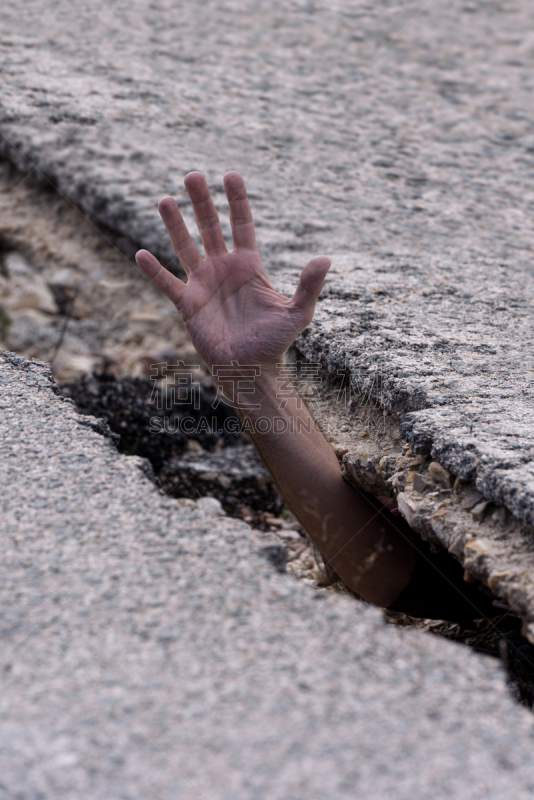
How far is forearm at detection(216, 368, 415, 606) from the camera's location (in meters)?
2.03

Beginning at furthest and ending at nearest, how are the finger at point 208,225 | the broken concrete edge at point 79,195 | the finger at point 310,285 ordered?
the broken concrete edge at point 79,195
the finger at point 208,225
the finger at point 310,285

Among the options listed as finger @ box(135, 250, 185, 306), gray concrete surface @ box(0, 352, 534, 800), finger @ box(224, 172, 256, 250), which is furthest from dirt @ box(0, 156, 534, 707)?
gray concrete surface @ box(0, 352, 534, 800)

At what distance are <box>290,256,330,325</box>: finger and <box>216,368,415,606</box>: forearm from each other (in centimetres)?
22

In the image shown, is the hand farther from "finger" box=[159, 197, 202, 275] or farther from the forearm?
the forearm

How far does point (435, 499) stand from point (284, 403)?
2.07ft

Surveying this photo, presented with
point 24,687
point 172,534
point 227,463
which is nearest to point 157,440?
point 227,463

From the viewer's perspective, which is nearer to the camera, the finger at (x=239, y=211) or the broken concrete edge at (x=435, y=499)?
the broken concrete edge at (x=435, y=499)

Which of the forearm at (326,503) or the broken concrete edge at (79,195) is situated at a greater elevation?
the broken concrete edge at (79,195)

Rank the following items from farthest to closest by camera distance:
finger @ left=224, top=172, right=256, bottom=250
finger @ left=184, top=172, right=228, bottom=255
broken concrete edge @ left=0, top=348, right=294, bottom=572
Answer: finger @ left=184, top=172, right=228, bottom=255, finger @ left=224, top=172, right=256, bottom=250, broken concrete edge @ left=0, top=348, right=294, bottom=572

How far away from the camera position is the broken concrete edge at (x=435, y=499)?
1.42 meters

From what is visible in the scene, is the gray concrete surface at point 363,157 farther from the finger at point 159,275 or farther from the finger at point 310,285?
the finger at point 159,275

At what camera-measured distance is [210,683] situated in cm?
108

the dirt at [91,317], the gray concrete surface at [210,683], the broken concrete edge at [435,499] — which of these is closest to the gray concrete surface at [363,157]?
the broken concrete edge at [435,499]

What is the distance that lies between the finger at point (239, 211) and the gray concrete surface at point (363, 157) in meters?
0.41
